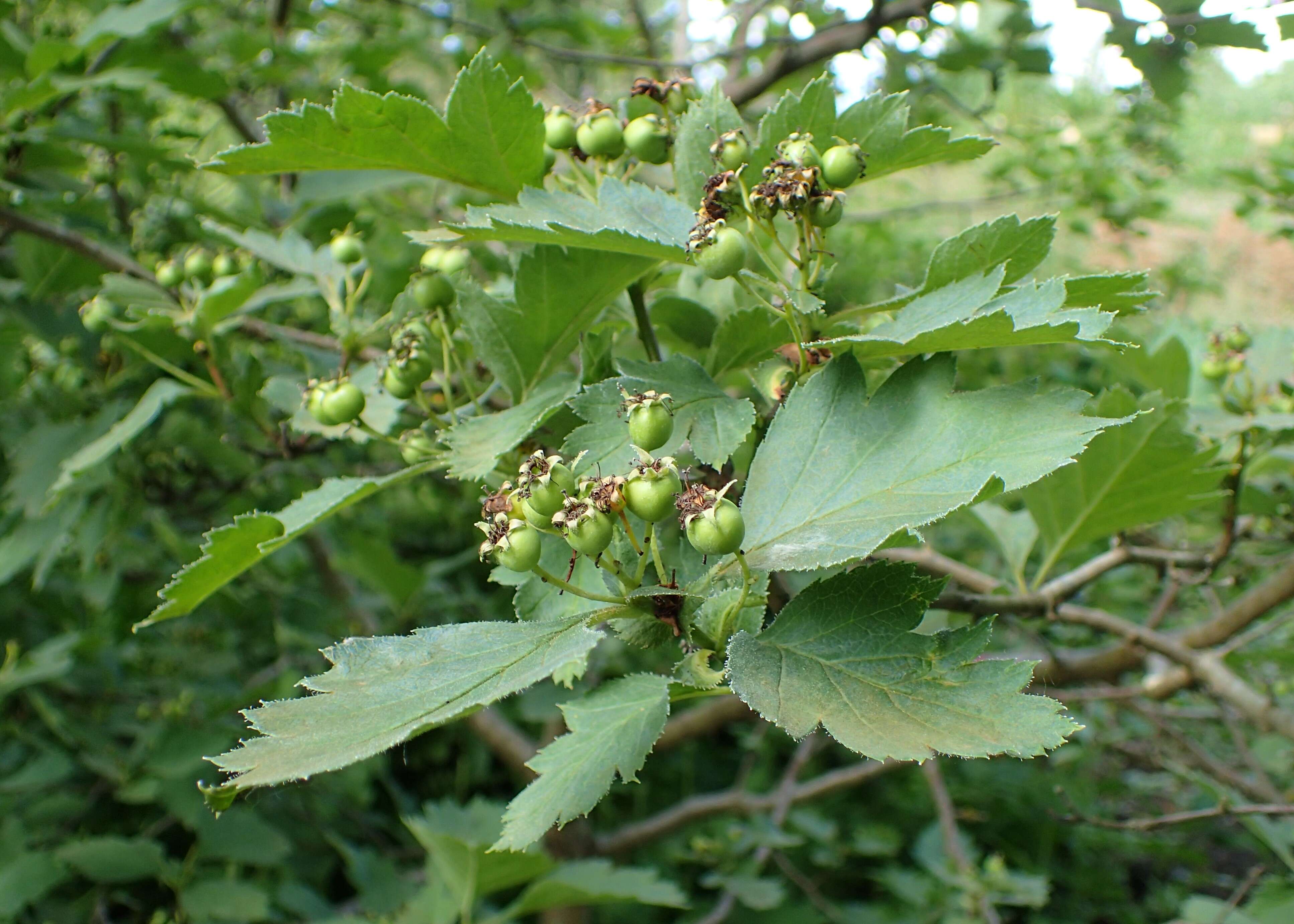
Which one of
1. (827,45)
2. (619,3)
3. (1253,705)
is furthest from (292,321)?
(619,3)

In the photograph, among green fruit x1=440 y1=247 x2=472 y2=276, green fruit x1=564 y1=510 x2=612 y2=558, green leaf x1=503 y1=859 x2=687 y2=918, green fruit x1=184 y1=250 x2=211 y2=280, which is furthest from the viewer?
green leaf x1=503 y1=859 x2=687 y2=918

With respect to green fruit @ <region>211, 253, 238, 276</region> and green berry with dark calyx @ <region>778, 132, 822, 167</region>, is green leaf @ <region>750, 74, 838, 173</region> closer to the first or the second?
green berry with dark calyx @ <region>778, 132, 822, 167</region>

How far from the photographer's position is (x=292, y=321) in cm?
281

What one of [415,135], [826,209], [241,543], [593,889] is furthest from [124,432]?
[593,889]

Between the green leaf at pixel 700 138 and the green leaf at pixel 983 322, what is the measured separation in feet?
0.75

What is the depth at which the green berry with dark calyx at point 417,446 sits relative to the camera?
987mm

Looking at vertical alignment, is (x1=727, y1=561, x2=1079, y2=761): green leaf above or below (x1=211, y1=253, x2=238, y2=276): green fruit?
below

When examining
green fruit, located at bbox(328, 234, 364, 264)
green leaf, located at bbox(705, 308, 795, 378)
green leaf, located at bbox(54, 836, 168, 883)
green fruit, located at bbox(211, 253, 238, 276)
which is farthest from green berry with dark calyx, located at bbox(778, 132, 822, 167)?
green leaf, located at bbox(54, 836, 168, 883)

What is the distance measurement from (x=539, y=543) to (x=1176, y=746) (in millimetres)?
2526

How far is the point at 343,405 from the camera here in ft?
3.46

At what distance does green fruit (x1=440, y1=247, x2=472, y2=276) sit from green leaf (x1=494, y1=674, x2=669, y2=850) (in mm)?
501

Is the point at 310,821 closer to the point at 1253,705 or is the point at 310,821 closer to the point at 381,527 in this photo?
the point at 381,527

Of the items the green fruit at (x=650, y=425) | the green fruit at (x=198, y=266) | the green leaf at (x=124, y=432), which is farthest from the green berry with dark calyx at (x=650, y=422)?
the green fruit at (x=198, y=266)

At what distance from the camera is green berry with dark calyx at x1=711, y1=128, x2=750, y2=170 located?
0.84m
